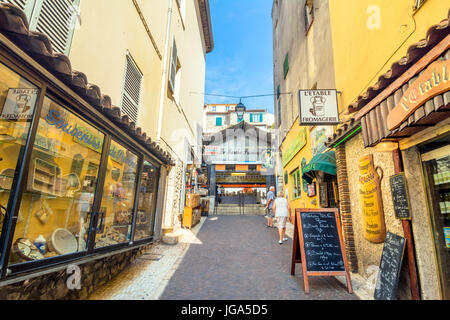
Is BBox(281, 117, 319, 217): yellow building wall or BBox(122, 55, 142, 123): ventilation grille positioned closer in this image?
BBox(122, 55, 142, 123): ventilation grille

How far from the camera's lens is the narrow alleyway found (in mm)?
3775

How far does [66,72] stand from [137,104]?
13.5 feet

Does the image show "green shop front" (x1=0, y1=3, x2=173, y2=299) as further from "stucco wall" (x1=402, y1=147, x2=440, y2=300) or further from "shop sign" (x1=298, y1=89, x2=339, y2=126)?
"stucco wall" (x1=402, y1=147, x2=440, y2=300)

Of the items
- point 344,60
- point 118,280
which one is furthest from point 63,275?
point 344,60

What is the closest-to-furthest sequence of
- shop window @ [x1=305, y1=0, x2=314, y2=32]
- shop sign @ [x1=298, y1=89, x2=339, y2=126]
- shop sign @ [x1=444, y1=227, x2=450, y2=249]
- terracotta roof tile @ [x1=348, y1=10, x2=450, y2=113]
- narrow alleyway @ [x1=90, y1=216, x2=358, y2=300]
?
terracotta roof tile @ [x1=348, y1=10, x2=450, y2=113] < shop sign @ [x1=444, y1=227, x2=450, y2=249] < narrow alleyway @ [x1=90, y1=216, x2=358, y2=300] < shop sign @ [x1=298, y1=89, x2=339, y2=126] < shop window @ [x1=305, y1=0, x2=314, y2=32]

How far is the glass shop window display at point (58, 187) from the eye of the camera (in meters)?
3.14

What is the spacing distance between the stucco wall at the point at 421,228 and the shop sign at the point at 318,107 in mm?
2231

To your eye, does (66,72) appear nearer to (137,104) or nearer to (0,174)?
(0,174)

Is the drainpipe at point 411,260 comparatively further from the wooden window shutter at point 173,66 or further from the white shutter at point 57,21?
the wooden window shutter at point 173,66

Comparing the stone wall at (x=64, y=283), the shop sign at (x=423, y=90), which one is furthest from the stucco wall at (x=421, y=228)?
the stone wall at (x=64, y=283)

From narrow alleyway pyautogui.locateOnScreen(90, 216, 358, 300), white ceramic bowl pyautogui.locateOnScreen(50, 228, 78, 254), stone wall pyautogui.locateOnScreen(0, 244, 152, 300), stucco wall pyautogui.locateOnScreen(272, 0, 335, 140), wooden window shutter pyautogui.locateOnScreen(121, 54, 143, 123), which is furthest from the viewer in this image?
stucco wall pyautogui.locateOnScreen(272, 0, 335, 140)

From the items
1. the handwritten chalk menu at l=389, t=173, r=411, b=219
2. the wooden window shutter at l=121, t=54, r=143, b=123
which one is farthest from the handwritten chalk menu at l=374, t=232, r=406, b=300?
→ the wooden window shutter at l=121, t=54, r=143, b=123

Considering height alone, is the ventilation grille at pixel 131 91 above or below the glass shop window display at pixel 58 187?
above

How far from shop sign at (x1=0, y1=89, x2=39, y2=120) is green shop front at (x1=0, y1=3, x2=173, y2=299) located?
0.04ft
